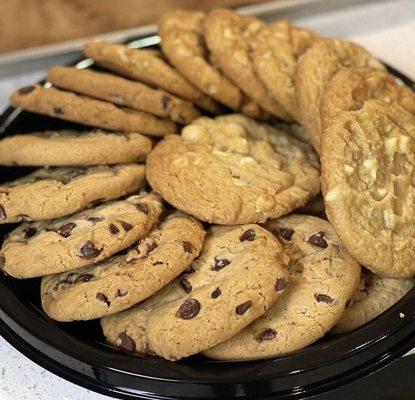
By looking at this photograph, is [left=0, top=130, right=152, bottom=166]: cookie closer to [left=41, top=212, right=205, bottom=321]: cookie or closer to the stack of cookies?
the stack of cookies

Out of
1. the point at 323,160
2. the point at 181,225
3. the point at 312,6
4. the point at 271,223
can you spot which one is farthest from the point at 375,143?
the point at 312,6

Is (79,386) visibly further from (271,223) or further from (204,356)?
(271,223)

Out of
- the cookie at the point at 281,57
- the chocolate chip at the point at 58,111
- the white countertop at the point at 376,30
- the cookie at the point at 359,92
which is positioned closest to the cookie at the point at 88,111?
the chocolate chip at the point at 58,111

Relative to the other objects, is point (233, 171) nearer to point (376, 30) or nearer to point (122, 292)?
point (122, 292)

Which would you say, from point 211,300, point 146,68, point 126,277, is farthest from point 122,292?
point 146,68

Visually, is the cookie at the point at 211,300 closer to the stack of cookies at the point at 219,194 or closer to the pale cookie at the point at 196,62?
the stack of cookies at the point at 219,194

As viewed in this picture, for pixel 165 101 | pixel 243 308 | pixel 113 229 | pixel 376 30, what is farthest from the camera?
pixel 376 30
